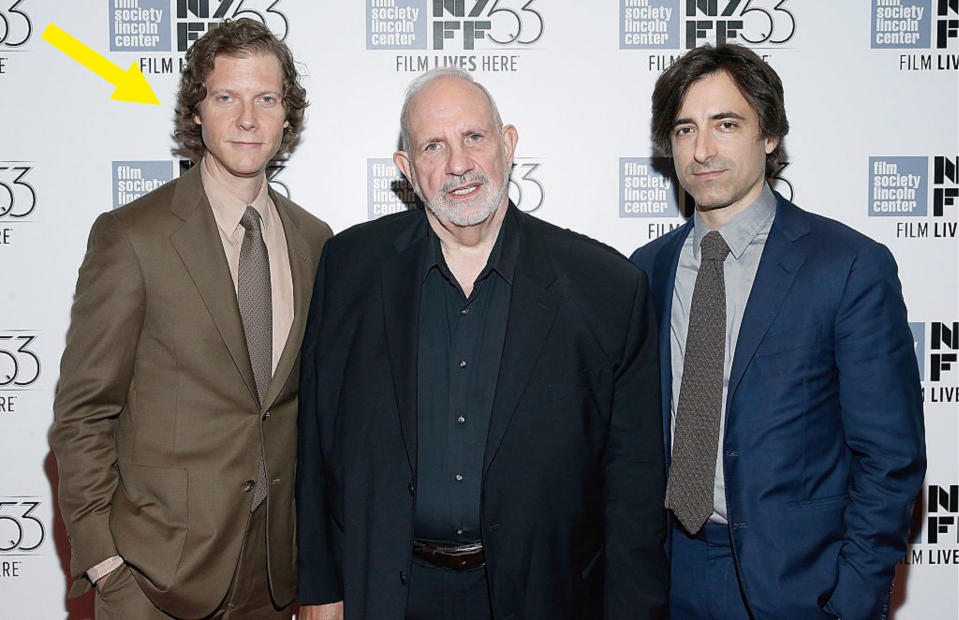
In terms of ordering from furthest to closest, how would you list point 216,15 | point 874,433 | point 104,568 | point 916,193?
point 916,193, point 216,15, point 104,568, point 874,433

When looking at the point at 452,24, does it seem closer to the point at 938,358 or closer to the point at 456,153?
the point at 456,153

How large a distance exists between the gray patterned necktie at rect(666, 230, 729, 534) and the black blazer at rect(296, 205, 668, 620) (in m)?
0.07

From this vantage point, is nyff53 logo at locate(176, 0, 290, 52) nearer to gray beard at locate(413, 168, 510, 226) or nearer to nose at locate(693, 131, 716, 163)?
gray beard at locate(413, 168, 510, 226)

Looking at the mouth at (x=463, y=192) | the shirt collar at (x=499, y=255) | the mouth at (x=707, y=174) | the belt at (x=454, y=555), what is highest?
the mouth at (x=707, y=174)

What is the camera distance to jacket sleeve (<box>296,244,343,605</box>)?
2.09 meters

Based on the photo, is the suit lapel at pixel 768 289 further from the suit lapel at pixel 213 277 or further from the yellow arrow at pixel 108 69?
the yellow arrow at pixel 108 69

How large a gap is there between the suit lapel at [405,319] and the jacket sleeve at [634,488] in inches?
21.6

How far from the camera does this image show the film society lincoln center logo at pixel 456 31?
3055 millimetres

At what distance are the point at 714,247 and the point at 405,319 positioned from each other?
0.88 metres

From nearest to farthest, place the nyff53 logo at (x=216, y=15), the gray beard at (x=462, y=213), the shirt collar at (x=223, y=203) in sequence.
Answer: the gray beard at (x=462, y=213) → the shirt collar at (x=223, y=203) → the nyff53 logo at (x=216, y=15)

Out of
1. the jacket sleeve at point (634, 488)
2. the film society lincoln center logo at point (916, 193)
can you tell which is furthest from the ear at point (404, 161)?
the film society lincoln center logo at point (916, 193)

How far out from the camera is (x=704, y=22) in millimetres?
3092

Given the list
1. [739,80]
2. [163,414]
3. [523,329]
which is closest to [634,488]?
[523,329]

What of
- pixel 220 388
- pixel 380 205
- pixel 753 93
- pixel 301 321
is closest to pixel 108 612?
pixel 220 388
